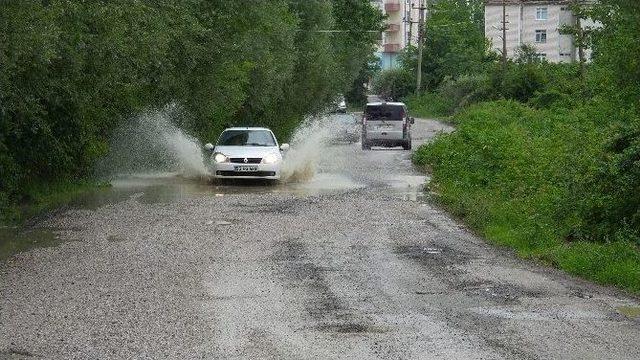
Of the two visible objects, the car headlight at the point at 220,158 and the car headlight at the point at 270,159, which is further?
the car headlight at the point at 270,159

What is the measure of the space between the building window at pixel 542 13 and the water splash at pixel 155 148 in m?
87.4

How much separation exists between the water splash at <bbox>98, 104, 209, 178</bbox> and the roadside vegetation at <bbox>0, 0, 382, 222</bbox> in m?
0.78

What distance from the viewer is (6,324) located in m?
11.3

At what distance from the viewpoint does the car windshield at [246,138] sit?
1287 inches

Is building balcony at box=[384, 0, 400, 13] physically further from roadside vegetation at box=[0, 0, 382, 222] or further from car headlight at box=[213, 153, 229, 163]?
car headlight at box=[213, 153, 229, 163]

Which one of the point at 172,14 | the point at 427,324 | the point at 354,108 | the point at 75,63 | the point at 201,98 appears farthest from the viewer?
the point at 354,108

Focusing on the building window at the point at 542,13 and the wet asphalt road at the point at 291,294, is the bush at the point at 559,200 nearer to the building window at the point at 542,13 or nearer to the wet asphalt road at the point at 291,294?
the wet asphalt road at the point at 291,294

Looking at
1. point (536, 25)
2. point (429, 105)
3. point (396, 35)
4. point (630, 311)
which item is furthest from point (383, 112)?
point (396, 35)

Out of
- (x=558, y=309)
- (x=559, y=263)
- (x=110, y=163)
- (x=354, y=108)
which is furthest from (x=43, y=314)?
(x=354, y=108)

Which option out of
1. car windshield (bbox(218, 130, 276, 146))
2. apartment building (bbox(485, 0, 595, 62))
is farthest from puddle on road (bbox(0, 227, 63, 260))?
apartment building (bbox(485, 0, 595, 62))

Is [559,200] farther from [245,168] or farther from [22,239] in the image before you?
[245,168]

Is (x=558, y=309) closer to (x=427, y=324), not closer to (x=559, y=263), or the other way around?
(x=427, y=324)

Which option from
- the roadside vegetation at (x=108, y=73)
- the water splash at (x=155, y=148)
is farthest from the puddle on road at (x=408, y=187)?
the roadside vegetation at (x=108, y=73)

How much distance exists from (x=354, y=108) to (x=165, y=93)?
8543cm
